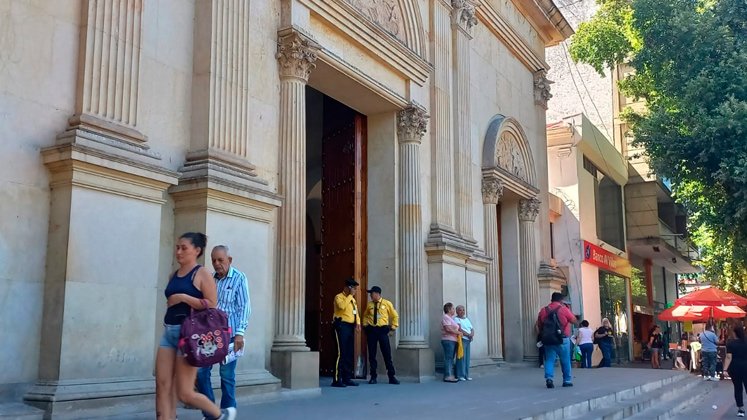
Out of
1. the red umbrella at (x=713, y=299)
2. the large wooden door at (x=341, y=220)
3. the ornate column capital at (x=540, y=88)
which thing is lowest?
the red umbrella at (x=713, y=299)

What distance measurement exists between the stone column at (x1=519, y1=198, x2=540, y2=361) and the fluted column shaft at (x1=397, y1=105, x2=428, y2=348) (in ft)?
18.4

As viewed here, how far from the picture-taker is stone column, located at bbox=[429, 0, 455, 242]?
44.1 feet

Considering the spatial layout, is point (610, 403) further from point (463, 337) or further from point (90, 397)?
point (90, 397)

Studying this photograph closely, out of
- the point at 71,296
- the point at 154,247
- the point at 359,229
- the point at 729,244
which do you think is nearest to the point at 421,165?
the point at 359,229

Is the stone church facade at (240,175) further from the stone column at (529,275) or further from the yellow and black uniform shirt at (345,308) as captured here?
the stone column at (529,275)

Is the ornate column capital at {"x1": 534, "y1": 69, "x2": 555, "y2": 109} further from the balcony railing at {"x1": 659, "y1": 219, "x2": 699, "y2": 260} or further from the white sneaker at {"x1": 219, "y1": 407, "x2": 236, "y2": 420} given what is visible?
the white sneaker at {"x1": 219, "y1": 407, "x2": 236, "y2": 420}

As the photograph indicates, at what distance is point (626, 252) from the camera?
94.9 ft

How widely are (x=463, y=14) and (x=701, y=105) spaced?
19.5ft

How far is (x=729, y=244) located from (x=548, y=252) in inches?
191

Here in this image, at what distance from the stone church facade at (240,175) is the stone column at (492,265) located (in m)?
0.06

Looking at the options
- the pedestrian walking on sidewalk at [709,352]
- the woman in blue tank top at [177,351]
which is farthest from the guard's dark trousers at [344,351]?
the pedestrian walking on sidewalk at [709,352]

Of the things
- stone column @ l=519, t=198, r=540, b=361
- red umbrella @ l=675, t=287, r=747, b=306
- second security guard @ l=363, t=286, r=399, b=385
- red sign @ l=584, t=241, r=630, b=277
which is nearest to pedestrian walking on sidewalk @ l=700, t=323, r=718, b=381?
red umbrella @ l=675, t=287, r=747, b=306

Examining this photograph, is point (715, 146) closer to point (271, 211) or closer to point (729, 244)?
point (729, 244)

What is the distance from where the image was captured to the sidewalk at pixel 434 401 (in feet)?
23.0
